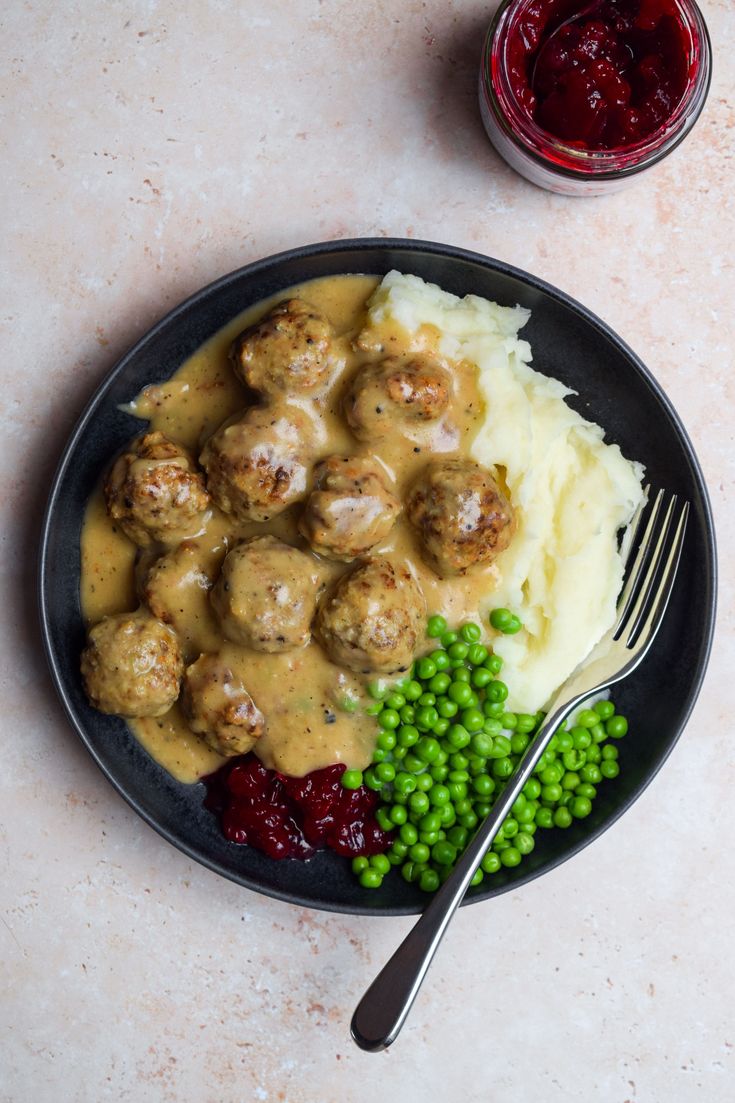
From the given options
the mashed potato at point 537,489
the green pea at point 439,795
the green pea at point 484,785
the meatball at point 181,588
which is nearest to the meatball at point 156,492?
the meatball at point 181,588

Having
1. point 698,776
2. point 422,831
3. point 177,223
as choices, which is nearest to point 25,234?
point 177,223

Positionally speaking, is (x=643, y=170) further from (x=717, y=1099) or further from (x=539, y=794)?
(x=717, y=1099)

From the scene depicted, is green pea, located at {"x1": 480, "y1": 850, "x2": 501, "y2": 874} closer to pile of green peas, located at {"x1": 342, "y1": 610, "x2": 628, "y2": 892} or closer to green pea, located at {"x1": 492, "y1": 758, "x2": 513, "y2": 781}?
pile of green peas, located at {"x1": 342, "y1": 610, "x2": 628, "y2": 892}

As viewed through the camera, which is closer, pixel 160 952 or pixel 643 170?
pixel 643 170

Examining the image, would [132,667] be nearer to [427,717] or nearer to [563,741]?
[427,717]

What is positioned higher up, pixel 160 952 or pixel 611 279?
pixel 611 279

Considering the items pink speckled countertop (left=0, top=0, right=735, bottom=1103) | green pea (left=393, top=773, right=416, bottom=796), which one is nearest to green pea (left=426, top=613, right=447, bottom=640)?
green pea (left=393, top=773, right=416, bottom=796)

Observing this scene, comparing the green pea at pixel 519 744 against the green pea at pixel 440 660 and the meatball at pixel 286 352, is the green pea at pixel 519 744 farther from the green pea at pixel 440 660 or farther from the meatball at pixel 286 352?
the meatball at pixel 286 352
